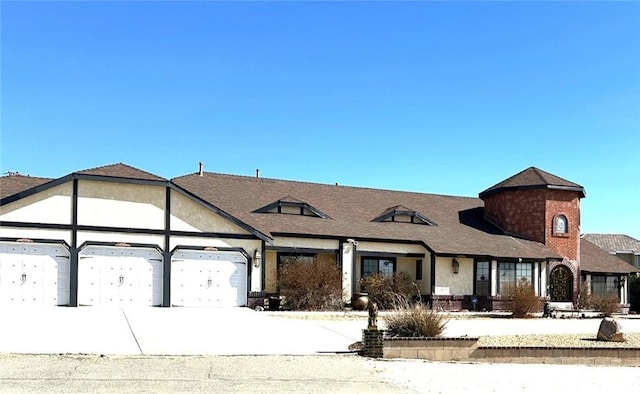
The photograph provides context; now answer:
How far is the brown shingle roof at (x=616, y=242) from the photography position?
49688mm

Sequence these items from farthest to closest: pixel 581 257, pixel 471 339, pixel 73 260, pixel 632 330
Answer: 1. pixel 581 257
2. pixel 73 260
3. pixel 632 330
4. pixel 471 339

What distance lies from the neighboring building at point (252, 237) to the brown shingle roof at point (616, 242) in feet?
47.2

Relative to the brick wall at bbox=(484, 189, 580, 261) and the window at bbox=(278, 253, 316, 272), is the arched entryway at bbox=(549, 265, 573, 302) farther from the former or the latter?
the window at bbox=(278, 253, 316, 272)

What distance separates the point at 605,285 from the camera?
35688 mm

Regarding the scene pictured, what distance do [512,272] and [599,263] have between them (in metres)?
6.61

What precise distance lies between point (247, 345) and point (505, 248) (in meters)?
20.3

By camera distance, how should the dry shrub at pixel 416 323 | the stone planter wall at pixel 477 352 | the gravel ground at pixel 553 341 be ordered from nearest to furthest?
the stone planter wall at pixel 477 352 → the dry shrub at pixel 416 323 → the gravel ground at pixel 553 341

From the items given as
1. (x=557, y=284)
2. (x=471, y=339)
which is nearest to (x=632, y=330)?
(x=471, y=339)

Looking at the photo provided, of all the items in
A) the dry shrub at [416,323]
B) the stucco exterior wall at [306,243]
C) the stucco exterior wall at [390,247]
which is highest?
the stucco exterior wall at [306,243]

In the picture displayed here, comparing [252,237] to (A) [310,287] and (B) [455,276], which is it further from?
(B) [455,276]

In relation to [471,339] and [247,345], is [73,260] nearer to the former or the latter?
[247,345]

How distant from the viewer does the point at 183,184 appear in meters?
33.2

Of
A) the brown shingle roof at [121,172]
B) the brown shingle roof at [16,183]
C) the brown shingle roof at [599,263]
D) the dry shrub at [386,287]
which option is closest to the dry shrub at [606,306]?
the brown shingle roof at [599,263]

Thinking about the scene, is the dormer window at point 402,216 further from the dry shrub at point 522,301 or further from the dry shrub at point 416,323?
the dry shrub at point 416,323
